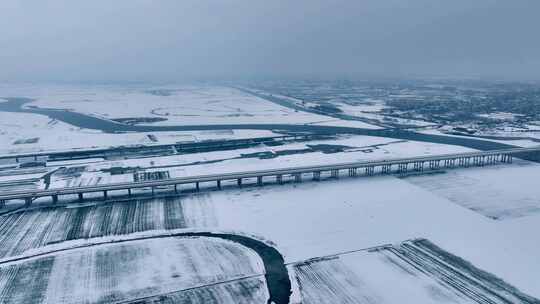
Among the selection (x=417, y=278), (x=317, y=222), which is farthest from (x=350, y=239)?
(x=417, y=278)

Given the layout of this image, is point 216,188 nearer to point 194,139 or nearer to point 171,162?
point 171,162

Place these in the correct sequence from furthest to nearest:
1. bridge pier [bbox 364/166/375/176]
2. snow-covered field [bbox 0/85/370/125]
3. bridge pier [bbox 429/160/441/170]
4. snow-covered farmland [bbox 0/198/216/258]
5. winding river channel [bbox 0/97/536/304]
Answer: snow-covered field [bbox 0/85/370/125] → winding river channel [bbox 0/97/536/304] → bridge pier [bbox 429/160/441/170] → bridge pier [bbox 364/166/375/176] → snow-covered farmland [bbox 0/198/216/258]

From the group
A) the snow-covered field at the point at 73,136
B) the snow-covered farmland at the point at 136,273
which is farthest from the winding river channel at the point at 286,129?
the snow-covered farmland at the point at 136,273

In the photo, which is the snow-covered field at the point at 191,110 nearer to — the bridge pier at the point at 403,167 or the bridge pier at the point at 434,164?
the bridge pier at the point at 434,164

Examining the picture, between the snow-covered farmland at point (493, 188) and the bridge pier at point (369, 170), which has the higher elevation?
the bridge pier at point (369, 170)

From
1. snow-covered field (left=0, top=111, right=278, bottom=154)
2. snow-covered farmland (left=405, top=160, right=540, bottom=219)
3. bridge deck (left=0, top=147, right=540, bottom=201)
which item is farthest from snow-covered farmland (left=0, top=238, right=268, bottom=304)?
snow-covered field (left=0, top=111, right=278, bottom=154)

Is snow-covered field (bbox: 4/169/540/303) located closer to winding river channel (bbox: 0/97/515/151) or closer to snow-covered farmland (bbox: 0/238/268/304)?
snow-covered farmland (bbox: 0/238/268/304)

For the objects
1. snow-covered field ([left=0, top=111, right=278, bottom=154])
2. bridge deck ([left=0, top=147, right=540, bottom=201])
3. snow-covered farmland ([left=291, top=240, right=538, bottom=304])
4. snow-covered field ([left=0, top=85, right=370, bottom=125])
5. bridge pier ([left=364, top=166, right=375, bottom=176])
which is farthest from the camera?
snow-covered field ([left=0, top=85, right=370, bottom=125])
